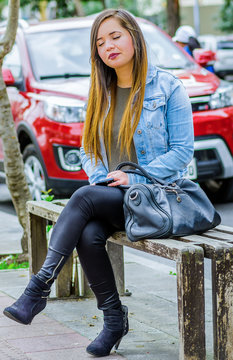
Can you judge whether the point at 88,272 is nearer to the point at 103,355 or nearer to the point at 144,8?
the point at 103,355

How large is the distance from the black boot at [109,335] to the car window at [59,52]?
4837 millimetres

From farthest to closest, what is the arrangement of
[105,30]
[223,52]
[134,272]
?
1. [223,52]
2. [134,272]
3. [105,30]

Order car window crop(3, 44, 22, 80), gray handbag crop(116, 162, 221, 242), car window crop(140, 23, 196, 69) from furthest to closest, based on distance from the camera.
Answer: car window crop(140, 23, 196, 69)
car window crop(3, 44, 22, 80)
gray handbag crop(116, 162, 221, 242)

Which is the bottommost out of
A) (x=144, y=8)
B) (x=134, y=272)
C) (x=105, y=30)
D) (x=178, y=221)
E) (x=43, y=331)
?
(x=144, y=8)

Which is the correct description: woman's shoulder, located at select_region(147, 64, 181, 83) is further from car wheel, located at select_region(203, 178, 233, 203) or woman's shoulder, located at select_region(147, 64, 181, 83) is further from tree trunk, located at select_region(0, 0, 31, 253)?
car wheel, located at select_region(203, 178, 233, 203)

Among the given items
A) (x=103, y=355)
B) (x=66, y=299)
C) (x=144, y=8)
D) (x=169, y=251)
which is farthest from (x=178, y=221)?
(x=144, y=8)

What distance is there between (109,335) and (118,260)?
1.09 m

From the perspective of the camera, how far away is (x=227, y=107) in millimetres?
8258

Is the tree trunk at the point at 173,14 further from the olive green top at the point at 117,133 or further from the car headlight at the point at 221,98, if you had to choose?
the olive green top at the point at 117,133

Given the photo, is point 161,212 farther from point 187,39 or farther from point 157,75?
point 187,39

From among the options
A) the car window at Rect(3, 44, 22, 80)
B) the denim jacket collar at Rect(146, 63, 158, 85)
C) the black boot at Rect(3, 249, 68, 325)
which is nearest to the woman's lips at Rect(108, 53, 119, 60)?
the denim jacket collar at Rect(146, 63, 158, 85)

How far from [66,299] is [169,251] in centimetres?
153

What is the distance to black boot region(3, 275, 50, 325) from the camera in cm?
370

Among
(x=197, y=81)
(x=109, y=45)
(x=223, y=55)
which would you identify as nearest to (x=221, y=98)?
(x=197, y=81)
